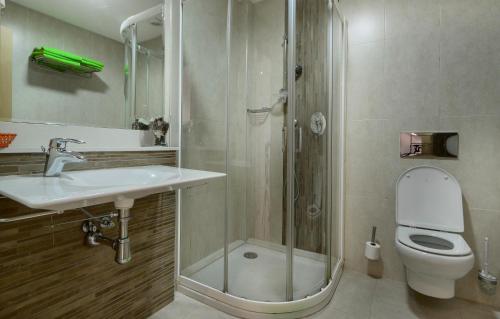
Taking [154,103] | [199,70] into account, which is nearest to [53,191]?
[154,103]

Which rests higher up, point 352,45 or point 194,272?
point 352,45

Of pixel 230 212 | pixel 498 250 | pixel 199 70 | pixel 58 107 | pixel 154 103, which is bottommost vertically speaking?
pixel 498 250

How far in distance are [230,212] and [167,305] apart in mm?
708

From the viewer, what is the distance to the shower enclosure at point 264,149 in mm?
1532

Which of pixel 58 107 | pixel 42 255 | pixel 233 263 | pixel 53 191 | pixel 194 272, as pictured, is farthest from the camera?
pixel 233 263

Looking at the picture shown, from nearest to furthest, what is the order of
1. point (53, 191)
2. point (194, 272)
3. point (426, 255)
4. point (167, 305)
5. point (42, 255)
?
point (53, 191)
point (42, 255)
point (426, 255)
point (167, 305)
point (194, 272)

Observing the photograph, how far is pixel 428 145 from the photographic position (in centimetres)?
176

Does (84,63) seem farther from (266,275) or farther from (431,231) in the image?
(431,231)

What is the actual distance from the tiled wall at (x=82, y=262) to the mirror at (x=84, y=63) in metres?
0.24

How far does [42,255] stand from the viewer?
102 centimetres

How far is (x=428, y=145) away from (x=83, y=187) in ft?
6.69

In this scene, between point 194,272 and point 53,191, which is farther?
point 194,272

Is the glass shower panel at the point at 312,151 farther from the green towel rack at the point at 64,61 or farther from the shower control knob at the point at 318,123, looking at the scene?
the green towel rack at the point at 64,61

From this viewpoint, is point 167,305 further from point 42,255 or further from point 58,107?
point 58,107
